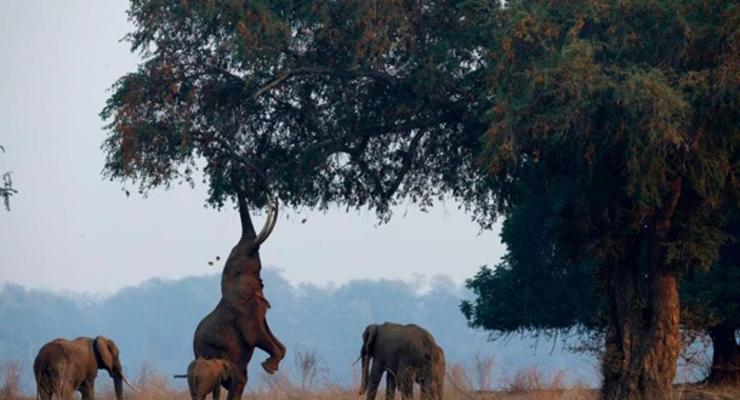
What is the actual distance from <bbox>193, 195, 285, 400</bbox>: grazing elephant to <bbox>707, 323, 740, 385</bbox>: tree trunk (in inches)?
397

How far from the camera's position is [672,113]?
2055 cm

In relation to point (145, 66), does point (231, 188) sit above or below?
below

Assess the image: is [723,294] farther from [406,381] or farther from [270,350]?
[270,350]

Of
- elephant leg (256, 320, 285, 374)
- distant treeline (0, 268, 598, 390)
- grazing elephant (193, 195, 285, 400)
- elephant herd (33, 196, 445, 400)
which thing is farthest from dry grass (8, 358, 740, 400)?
distant treeline (0, 268, 598, 390)

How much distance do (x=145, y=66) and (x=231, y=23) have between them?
2073mm

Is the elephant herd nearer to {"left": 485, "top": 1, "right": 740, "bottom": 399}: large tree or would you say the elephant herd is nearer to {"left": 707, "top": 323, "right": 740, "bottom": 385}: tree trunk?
{"left": 485, "top": 1, "right": 740, "bottom": 399}: large tree

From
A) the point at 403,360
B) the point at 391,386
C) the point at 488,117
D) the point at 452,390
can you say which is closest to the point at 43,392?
the point at 391,386

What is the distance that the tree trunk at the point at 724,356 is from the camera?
30.5m

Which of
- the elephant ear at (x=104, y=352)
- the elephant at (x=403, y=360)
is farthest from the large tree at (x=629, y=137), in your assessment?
the elephant ear at (x=104, y=352)

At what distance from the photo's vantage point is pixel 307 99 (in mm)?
26000

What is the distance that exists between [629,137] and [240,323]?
808 cm

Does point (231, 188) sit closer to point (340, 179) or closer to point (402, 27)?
point (340, 179)

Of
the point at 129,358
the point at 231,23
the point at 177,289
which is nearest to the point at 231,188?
the point at 231,23

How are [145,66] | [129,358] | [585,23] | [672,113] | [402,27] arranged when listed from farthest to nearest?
[129,358], [145,66], [402,27], [585,23], [672,113]
